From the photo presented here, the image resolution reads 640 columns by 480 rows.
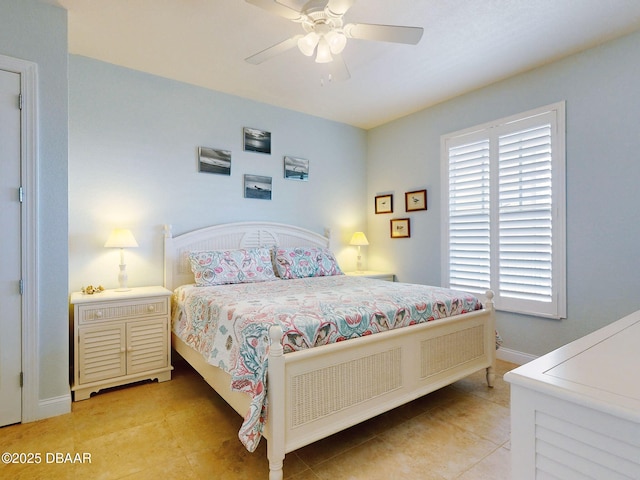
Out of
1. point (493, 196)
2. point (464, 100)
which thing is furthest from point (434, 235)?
point (464, 100)

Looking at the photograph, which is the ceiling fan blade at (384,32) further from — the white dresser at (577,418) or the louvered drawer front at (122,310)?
the louvered drawer front at (122,310)

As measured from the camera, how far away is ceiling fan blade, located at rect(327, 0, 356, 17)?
1750 mm

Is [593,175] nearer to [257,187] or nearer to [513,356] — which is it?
[513,356]

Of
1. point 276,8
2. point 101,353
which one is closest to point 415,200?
point 276,8

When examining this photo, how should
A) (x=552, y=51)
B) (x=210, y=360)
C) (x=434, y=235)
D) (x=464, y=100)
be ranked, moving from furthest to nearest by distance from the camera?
(x=434, y=235) < (x=464, y=100) < (x=552, y=51) < (x=210, y=360)

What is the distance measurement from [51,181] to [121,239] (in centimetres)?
69

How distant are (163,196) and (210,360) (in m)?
1.90

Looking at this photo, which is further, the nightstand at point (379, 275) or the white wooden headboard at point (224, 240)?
the nightstand at point (379, 275)

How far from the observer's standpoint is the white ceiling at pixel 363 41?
2307 millimetres

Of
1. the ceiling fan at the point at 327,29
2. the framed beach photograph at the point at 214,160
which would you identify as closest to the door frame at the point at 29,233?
the framed beach photograph at the point at 214,160

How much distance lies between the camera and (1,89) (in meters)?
2.19

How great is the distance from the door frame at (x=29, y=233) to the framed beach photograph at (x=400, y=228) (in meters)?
3.62

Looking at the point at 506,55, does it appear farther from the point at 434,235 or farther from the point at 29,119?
the point at 29,119

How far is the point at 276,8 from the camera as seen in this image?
1.83 m
